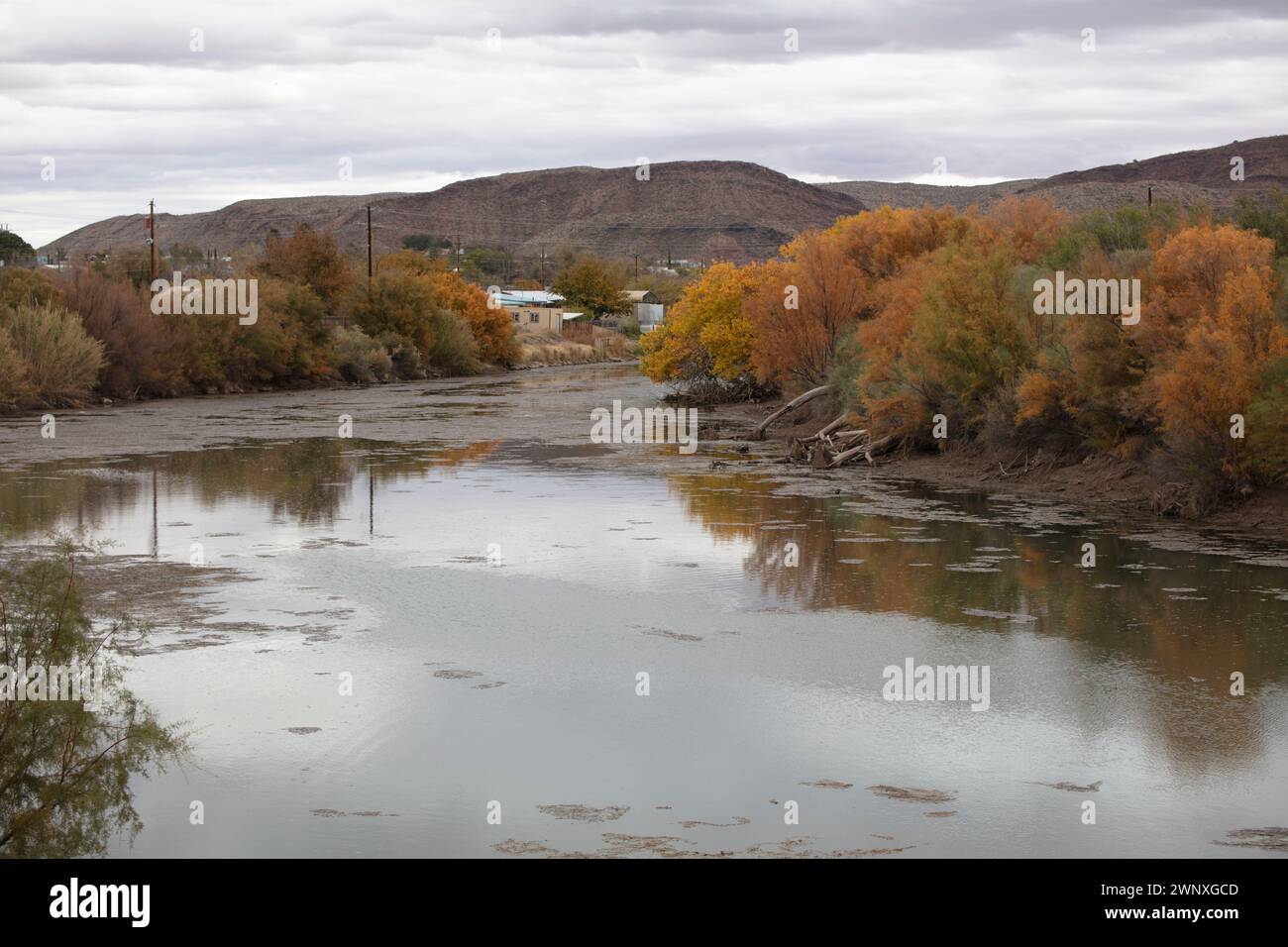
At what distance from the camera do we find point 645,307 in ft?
374

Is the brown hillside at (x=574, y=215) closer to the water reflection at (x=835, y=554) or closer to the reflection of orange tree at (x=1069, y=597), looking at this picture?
the water reflection at (x=835, y=554)

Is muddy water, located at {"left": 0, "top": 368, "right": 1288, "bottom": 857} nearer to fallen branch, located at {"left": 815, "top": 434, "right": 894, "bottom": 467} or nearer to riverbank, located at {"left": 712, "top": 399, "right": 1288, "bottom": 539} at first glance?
riverbank, located at {"left": 712, "top": 399, "right": 1288, "bottom": 539}

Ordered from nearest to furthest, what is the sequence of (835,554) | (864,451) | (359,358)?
(835,554) < (864,451) < (359,358)

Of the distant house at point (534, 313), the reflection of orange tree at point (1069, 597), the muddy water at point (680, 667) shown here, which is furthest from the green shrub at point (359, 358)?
the reflection of orange tree at point (1069, 597)

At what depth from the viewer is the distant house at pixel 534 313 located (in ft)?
325

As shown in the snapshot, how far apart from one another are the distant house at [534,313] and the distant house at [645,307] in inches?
238

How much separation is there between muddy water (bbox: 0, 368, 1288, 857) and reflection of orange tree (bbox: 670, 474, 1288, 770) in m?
0.06

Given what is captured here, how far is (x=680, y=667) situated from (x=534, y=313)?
3530 inches

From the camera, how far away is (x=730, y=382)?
4928cm

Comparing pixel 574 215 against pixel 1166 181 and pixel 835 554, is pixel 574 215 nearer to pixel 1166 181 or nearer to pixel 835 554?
pixel 1166 181

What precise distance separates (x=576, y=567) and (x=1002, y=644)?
19.1 feet

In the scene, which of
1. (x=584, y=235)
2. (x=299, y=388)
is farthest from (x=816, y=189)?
(x=299, y=388)

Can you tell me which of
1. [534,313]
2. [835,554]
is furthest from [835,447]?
[534,313]
